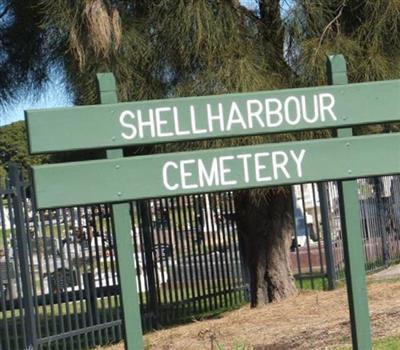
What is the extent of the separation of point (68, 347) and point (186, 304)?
2.61 metres

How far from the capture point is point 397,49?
8.74 metres

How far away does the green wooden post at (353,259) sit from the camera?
5.19m

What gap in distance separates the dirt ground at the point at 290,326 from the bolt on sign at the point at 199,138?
200 cm

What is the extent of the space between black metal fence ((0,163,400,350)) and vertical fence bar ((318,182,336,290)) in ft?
0.05

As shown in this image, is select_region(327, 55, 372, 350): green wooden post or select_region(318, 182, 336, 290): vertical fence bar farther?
select_region(318, 182, 336, 290): vertical fence bar

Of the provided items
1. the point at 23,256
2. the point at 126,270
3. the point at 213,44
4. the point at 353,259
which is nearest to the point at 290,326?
the point at 23,256

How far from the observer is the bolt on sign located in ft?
15.8

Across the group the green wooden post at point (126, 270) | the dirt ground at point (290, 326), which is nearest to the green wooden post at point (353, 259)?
the green wooden post at point (126, 270)

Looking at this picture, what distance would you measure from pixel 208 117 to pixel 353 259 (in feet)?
4.01

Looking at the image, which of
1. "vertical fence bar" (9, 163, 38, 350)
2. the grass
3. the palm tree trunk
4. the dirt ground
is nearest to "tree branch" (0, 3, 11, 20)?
"vertical fence bar" (9, 163, 38, 350)

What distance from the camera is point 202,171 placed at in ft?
16.2

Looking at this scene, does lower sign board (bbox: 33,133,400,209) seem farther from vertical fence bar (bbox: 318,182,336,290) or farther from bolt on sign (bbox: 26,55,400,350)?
vertical fence bar (bbox: 318,182,336,290)

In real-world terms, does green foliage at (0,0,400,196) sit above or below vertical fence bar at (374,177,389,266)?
above

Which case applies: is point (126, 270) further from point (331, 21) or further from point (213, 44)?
point (331, 21)
